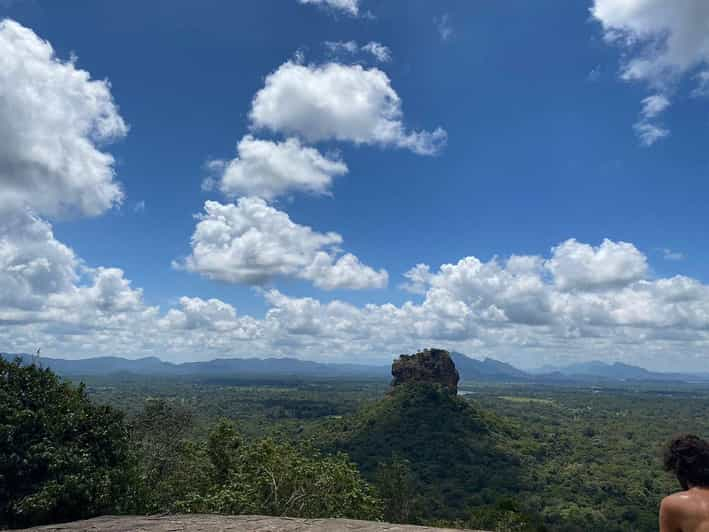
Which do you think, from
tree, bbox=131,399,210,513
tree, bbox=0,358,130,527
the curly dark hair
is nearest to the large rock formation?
tree, bbox=131,399,210,513

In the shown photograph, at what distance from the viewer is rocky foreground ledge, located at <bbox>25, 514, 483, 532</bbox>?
9.67 metres

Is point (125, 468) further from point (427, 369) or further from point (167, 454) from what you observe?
point (427, 369)

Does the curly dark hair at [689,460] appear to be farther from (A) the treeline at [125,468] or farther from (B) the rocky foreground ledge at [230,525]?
(A) the treeline at [125,468]

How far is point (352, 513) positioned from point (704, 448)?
17.6 meters

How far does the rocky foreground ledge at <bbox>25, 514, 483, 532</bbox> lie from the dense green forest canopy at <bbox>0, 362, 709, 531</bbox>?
3559 mm

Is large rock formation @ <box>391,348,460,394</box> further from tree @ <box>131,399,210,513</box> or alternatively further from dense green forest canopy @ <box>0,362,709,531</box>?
tree @ <box>131,399,210,513</box>

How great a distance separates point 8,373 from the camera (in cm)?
1634

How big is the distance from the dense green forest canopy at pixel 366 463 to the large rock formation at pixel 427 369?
11.5ft

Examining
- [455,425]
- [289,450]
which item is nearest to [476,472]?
[455,425]

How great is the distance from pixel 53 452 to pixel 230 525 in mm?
7606

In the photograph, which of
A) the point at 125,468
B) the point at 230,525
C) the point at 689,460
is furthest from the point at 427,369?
the point at 689,460

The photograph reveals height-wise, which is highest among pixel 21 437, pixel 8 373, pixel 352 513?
pixel 8 373

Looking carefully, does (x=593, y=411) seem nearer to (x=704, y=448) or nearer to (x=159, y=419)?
(x=159, y=419)

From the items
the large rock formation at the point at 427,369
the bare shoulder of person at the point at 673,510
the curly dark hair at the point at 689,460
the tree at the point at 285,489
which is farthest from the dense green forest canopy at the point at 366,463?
the large rock formation at the point at 427,369
